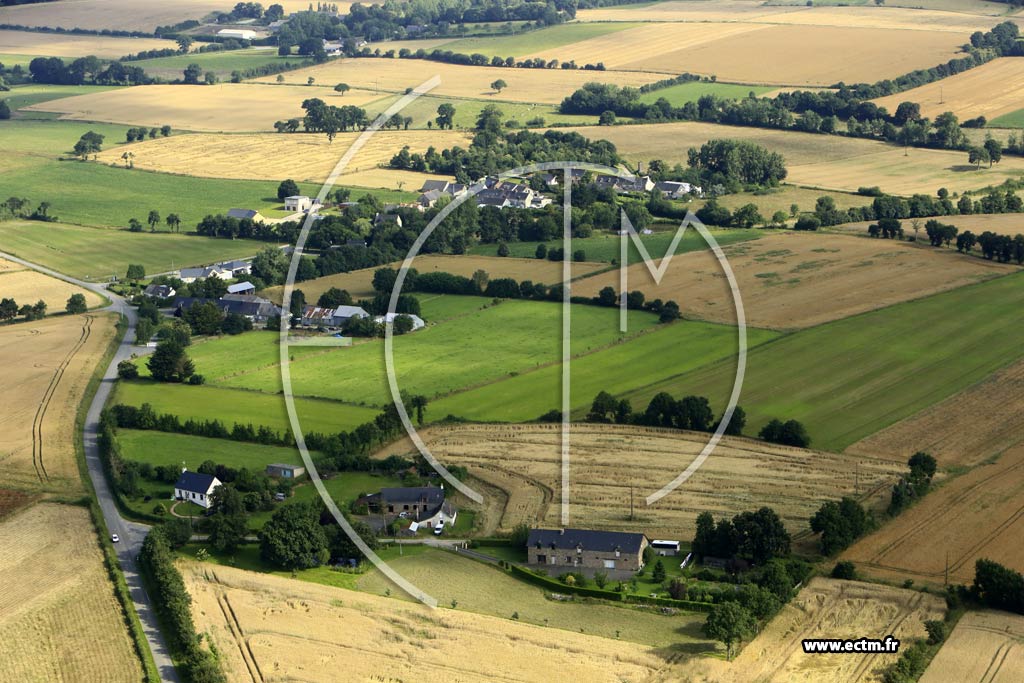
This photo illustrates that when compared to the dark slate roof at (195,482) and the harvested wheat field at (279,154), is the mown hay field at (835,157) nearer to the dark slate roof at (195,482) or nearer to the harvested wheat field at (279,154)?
the harvested wheat field at (279,154)

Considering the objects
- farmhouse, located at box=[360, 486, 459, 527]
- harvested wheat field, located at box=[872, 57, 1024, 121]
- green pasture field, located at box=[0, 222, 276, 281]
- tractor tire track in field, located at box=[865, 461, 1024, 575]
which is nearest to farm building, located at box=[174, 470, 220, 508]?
farmhouse, located at box=[360, 486, 459, 527]

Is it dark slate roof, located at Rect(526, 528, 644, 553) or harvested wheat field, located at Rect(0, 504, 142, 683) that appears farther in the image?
dark slate roof, located at Rect(526, 528, 644, 553)

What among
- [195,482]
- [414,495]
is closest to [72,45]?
[195,482]

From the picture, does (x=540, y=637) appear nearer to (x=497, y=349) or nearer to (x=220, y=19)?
(x=497, y=349)

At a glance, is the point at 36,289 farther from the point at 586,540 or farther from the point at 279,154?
the point at 586,540

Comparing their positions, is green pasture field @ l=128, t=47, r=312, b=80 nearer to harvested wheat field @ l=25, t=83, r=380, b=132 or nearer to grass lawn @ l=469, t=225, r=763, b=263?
harvested wheat field @ l=25, t=83, r=380, b=132

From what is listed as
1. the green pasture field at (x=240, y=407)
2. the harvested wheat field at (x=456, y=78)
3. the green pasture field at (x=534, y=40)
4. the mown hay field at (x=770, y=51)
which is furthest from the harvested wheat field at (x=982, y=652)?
the green pasture field at (x=534, y=40)

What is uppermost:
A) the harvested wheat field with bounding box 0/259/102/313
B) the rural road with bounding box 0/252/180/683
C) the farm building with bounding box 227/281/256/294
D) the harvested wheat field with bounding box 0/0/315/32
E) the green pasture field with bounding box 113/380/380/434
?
the harvested wheat field with bounding box 0/0/315/32
